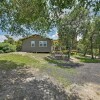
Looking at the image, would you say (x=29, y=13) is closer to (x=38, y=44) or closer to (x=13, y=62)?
(x=13, y=62)

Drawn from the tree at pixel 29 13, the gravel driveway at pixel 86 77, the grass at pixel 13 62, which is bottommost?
the gravel driveway at pixel 86 77

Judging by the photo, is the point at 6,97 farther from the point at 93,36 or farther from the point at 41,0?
the point at 93,36

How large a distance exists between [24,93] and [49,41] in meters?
29.8

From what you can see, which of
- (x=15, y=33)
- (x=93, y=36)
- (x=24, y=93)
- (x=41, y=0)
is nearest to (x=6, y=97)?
(x=24, y=93)

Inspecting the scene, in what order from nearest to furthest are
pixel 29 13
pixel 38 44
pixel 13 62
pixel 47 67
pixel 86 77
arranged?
pixel 29 13 → pixel 86 77 → pixel 47 67 → pixel 13 62 → pixel 38 44

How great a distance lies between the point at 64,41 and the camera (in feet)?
102

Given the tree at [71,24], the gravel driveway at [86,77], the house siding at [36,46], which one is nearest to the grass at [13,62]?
the gravel driveway at [86,77]

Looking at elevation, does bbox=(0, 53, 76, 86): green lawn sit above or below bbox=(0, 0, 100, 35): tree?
below

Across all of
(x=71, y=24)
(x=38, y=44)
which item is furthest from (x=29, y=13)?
(x=38, y=44)

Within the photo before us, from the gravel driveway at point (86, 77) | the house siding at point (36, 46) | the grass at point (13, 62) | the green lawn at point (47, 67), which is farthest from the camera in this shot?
the house siding at point (36, 46)

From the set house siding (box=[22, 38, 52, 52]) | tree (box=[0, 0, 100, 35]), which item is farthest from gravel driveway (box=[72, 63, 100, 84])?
house siding (box=[22, 38, 52, 52])

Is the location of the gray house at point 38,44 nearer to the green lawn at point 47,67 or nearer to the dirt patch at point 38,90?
the green lawn at point 47,67

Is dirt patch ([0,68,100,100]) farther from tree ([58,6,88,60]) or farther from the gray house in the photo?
the gray house

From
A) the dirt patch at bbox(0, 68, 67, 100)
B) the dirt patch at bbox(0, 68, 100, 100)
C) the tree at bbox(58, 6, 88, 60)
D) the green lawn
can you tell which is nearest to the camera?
the dirt patch at bbox(0, 68, 67, 100)
